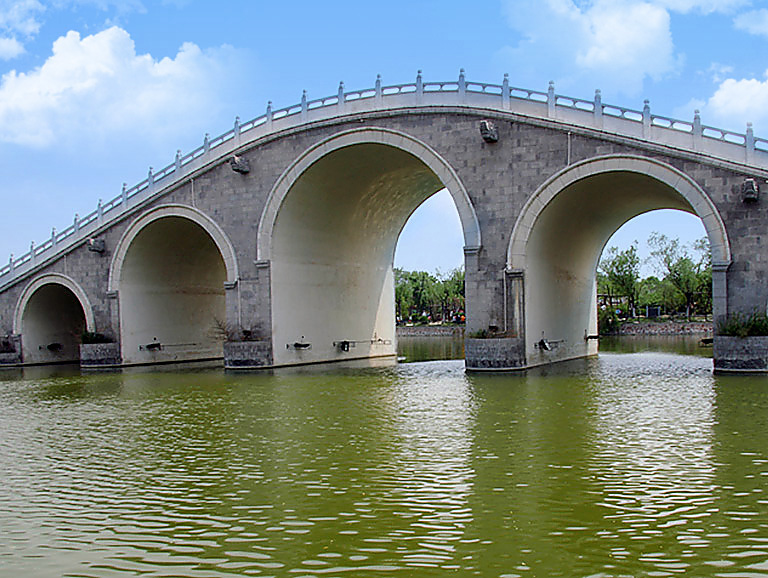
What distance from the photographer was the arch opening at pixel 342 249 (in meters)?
27.5

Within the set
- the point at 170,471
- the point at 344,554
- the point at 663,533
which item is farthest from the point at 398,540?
the point at 170,471

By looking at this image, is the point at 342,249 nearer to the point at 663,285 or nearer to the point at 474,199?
the point at 474,199

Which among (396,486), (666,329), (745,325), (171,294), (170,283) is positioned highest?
(170,283)

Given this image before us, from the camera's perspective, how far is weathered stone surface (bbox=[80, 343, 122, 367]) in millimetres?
30562

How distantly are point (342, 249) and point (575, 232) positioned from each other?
9274 mm

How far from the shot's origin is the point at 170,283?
111 ft

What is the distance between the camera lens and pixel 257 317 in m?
27.4

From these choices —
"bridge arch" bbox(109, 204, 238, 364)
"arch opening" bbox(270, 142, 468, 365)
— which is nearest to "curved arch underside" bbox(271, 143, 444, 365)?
"arch opening" bbox(270, 142, 468, 365)

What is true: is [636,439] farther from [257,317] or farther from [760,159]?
[257,317]

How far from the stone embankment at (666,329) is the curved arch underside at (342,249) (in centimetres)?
2694

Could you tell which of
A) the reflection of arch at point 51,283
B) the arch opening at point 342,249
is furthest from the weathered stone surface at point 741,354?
the reflection of arch at point 51,283

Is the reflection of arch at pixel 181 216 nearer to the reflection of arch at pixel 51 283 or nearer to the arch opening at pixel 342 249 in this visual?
the reflection of arch at pixel 51 283

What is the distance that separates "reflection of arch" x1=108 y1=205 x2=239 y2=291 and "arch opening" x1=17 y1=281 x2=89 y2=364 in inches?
142

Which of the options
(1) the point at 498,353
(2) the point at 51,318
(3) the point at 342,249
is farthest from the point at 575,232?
(2) the point at 51,318
